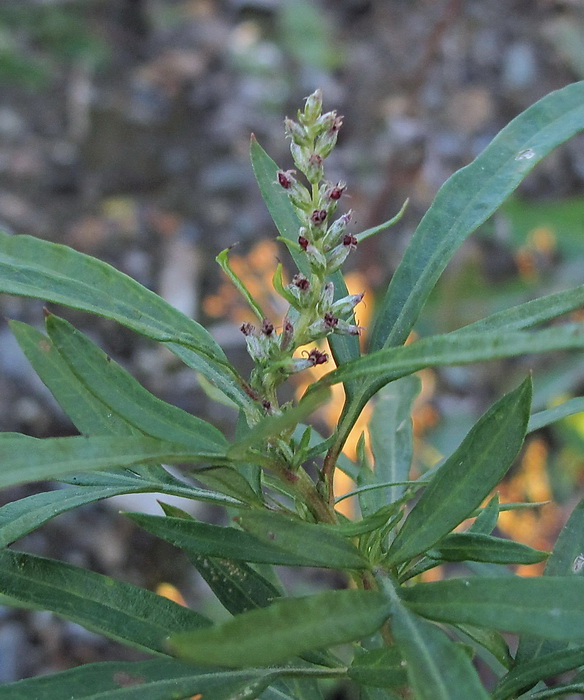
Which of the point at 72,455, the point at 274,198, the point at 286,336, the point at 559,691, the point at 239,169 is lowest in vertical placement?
the point at 559,691

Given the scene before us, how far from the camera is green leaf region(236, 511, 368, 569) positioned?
0.63 meters

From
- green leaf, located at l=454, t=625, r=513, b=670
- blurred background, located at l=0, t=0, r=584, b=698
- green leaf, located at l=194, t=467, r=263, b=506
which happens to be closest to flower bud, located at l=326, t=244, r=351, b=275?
green leaf, located at l=194, t=467, r=263, b=506

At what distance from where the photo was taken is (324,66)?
401 centimetres

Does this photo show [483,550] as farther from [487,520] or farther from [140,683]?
[140,683]

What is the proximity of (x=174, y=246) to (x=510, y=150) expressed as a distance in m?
2.59

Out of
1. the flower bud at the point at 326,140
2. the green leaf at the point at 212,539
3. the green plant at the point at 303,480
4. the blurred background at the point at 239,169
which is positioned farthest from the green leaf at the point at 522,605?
the blurred background at the point at 239,169

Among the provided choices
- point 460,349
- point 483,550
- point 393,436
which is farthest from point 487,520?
point 460,349

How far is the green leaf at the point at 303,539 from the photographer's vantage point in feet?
2.08

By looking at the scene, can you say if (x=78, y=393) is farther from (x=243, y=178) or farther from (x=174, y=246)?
(x=243, y=178)

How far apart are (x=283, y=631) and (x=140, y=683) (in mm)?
276

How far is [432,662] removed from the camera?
0.61 m

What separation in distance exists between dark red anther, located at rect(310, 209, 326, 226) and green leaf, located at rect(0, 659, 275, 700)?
1.48ft

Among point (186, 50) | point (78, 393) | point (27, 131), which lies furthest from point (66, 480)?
point (186, 50)

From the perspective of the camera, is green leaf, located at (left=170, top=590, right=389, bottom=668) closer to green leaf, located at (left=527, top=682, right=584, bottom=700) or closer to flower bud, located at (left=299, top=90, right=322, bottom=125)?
green leaf, located at (left=527, top=682, right=584, bottom=700)
